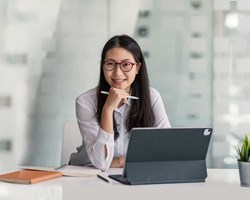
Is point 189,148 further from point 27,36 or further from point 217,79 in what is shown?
point 27,36

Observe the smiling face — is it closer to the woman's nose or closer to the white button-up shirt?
the woman's nose

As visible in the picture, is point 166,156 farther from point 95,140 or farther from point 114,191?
point 95,140

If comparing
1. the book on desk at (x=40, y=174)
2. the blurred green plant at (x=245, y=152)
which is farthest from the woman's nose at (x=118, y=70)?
the blurred green plant at (x=245, y=152)

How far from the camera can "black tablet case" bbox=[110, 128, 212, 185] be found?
151 centimetres

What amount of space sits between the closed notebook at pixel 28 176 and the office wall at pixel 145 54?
183 centimetres

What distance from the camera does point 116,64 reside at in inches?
81.3

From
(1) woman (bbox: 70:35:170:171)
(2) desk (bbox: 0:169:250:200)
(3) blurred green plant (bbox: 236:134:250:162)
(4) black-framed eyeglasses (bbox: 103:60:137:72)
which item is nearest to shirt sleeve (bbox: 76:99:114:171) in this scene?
(1) woman (bbox: 70:35:170:171)

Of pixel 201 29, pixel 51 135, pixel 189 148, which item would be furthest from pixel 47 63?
pixel 189 148

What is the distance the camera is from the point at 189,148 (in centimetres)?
159

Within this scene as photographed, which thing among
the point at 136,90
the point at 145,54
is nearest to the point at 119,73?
the point at 136,90

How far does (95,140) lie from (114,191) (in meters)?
0.54

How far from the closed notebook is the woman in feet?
0.95

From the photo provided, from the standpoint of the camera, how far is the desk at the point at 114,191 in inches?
57.3

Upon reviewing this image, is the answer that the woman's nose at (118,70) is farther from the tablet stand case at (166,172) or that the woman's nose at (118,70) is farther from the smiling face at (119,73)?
the tablet stand case at (166,172)
